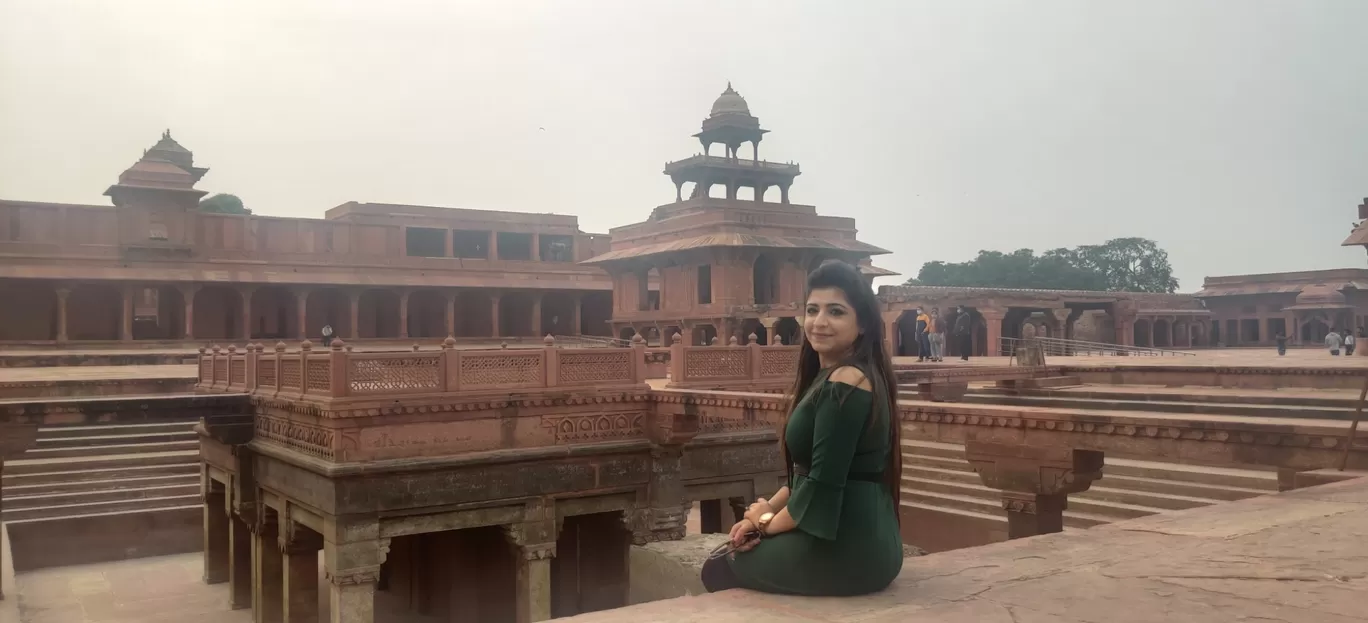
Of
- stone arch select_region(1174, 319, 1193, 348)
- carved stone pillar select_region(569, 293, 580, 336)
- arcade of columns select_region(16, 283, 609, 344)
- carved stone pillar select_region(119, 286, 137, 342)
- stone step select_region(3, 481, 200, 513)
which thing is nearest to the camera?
→ stone step select_region(3, 481, 200, 513)

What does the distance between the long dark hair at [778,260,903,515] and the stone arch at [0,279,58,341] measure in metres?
33.8

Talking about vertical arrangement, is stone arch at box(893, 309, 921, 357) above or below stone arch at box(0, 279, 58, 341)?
below

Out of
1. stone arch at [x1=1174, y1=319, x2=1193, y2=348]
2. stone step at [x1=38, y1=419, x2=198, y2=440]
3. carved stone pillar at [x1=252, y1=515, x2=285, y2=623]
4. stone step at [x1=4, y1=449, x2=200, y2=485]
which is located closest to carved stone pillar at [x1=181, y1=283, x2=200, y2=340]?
stone step at [x1=38, y1=419, x2=198, y2=440]

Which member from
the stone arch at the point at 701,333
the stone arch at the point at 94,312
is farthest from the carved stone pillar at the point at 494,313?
the stone arch at the point at 94,312

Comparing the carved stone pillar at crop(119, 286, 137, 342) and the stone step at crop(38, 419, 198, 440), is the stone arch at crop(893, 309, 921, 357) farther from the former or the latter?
the carved stone pillar at crop(119, 286, 137, 342)

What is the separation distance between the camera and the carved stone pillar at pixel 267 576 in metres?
14.9

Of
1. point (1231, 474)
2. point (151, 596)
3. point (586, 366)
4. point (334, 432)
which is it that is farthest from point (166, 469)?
point (1231, 474)

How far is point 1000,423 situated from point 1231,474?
5073 millimetres

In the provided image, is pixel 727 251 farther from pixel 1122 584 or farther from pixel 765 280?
pixel 1122 584

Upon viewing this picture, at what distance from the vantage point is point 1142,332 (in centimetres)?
4381

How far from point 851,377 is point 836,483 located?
1.28 ft

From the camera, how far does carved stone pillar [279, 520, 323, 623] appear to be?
1402cm

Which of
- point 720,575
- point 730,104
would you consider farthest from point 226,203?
point 720,575

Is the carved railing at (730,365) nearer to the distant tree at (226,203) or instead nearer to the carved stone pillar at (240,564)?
the carved stone pillar at (240,564)
